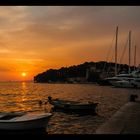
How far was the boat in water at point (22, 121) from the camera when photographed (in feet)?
61.4

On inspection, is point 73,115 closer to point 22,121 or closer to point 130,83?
point 22,121

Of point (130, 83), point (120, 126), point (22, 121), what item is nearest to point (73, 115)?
point (22, 121)

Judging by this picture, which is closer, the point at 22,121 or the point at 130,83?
the point at 22,121

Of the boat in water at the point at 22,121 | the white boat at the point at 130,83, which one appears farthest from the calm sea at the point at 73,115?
the white boat at the point at 130,83

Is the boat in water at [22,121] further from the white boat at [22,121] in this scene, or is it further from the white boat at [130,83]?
the white boat at [130,83]

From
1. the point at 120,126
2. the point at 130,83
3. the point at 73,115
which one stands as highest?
the point at 130,83

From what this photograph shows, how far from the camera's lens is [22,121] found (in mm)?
18766

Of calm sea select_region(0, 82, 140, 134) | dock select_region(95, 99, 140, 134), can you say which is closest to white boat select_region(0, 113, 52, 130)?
calm sea select_region(0, 82, 140, 134)

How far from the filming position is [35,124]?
1944 cm
